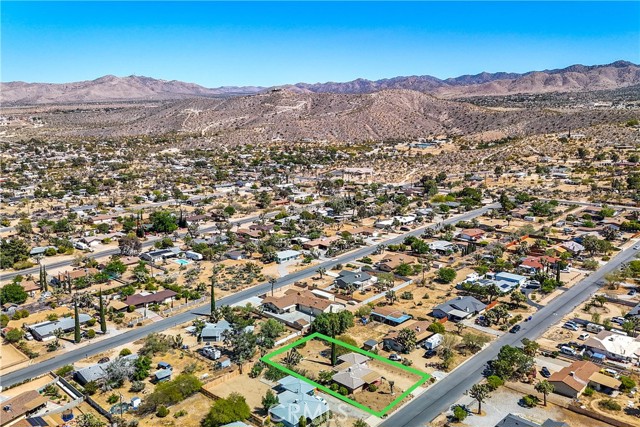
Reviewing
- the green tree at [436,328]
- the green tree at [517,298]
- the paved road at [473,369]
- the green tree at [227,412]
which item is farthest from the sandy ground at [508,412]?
the green tree at [517,298]

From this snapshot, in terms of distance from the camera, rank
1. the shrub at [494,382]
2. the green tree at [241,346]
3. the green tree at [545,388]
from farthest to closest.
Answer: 1. the green tree at [241,346]
2. the shrub at [494,382]
3. the green tree at [545,388]

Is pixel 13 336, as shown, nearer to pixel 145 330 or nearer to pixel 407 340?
pixel 145 330

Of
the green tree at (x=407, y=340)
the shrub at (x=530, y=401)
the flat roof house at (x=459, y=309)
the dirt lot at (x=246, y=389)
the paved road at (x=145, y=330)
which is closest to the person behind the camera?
the shrub at (x=530, y=401)

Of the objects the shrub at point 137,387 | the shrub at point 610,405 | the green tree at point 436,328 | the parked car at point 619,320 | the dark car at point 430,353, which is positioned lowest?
the shrub at point 137,387

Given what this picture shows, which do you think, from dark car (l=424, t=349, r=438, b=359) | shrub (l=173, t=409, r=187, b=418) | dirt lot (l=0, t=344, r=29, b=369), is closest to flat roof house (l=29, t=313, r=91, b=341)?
dirt lot (l=0, t=344, r=29, b=369)

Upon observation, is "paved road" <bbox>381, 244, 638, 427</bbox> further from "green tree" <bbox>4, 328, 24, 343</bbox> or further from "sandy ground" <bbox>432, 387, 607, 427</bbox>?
"green tree" <bbox>4, 328, 24, 343</bbox>

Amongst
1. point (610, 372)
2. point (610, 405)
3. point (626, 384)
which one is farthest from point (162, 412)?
point (610, 372)

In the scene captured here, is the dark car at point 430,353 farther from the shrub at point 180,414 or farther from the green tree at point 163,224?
the green tree at point 163,224
